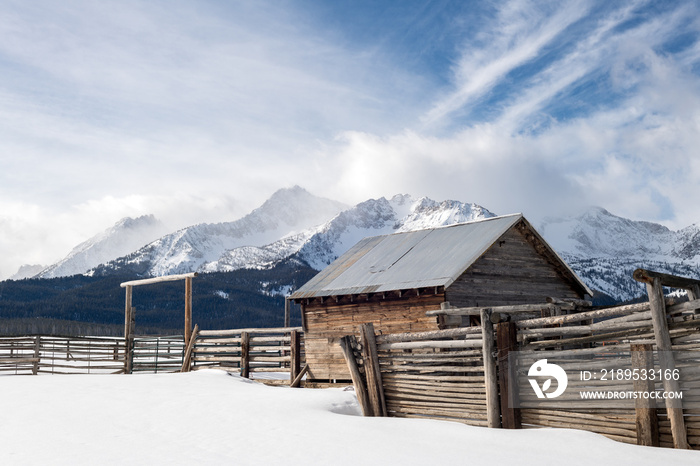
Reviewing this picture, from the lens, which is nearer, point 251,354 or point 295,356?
point 295,356

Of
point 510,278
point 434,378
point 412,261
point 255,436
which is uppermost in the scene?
point 412,261

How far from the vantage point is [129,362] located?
87.3 feet

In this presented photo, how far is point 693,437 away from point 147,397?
39.1 ft

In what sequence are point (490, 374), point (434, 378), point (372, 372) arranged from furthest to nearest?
1. point (372, 372)
2. point (434, 378)
3. point (490, 374)

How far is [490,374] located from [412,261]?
11129mm

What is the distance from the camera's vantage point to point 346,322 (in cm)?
2248

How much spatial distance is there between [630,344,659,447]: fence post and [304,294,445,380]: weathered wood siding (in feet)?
33.4

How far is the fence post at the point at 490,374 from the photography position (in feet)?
38.5

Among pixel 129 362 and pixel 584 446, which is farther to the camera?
pixel 129 362

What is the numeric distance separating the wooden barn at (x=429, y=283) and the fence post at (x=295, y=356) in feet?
1.87

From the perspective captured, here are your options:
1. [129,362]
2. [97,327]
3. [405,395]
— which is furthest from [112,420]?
[97,327]

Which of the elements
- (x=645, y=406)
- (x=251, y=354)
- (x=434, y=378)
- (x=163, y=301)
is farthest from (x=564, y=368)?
(x=163, y=301)

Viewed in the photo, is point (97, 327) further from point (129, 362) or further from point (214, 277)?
point (214, 277)

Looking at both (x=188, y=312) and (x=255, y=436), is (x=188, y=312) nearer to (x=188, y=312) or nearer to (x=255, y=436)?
(x=188, y=312)
